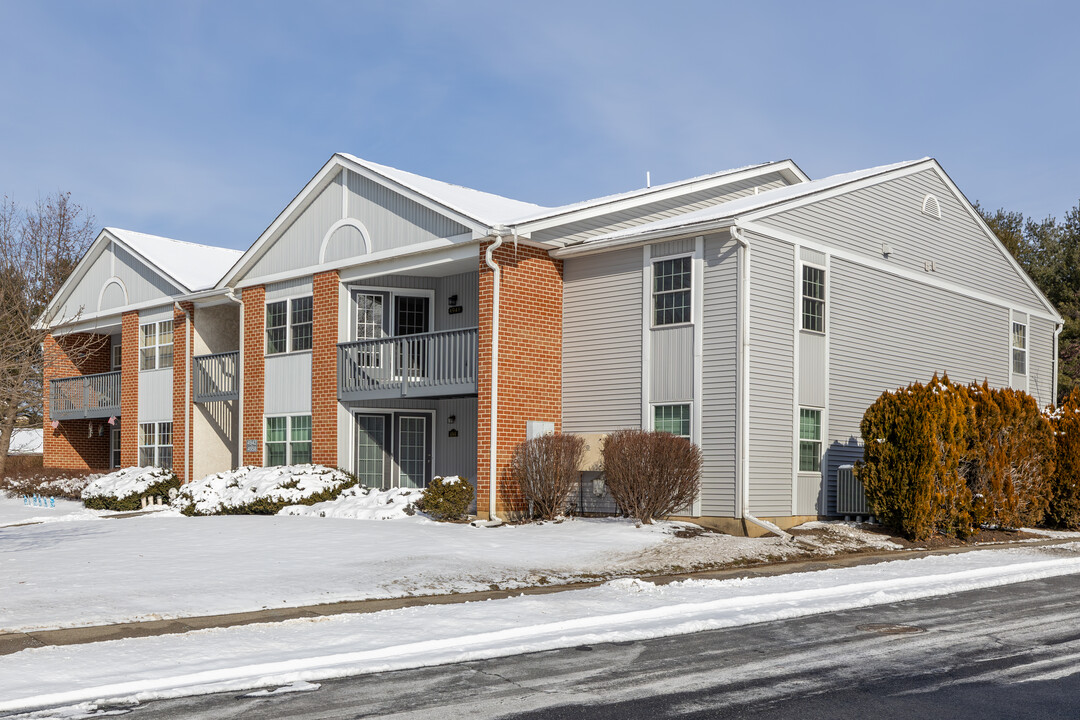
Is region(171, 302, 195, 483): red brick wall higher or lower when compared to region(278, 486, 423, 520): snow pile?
higher

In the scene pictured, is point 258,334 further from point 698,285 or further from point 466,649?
point 466,649

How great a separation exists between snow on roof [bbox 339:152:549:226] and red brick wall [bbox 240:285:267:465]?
193 inches

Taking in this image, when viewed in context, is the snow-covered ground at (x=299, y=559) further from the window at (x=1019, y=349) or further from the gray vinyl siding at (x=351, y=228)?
the window at (x=1019, y=349)

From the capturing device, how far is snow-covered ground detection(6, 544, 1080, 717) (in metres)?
7.36

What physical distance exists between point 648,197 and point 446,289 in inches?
214

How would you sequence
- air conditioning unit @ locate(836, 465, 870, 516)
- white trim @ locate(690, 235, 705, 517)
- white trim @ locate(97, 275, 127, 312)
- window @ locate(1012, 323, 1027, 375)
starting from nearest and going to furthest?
1. white trim @ locate(690, 235, 705, 517)
2. air conditioning unit @ locate(836, 465, 870, 516)
3. window @ locate(1012, 323, 1027, 375)
4. white trim @ locate(97, 275, 127, 312)

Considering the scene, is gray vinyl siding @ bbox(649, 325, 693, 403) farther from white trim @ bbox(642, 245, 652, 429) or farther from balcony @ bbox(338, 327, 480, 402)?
balcony @ bbox(338, 327, 480, 402)

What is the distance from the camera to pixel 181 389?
28.7 metres

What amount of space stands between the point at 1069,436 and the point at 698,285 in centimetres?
850

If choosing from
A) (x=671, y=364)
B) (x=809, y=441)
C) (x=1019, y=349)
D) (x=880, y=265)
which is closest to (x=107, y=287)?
(x=671, y=364)

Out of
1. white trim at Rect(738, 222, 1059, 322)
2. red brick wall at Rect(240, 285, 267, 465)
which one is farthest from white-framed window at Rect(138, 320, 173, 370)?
white trim at Rect(738, 222, 1059, 322)

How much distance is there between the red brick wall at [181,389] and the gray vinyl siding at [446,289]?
7392 mm

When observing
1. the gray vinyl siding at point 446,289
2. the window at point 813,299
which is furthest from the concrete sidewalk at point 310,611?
the gray vinyl siding at point 446,289

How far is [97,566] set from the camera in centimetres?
1302
